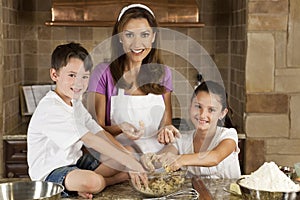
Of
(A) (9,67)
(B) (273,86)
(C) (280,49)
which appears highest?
(C) (280,49)

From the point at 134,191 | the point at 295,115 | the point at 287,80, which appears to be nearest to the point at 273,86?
the point at 287,80

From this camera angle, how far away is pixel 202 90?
8.20 feet

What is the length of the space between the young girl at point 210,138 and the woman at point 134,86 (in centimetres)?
14

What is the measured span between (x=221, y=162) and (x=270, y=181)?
56 cm

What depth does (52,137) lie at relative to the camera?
2.16 m

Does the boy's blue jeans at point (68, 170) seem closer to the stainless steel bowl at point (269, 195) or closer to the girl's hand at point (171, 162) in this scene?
the girl's hand at point (171, 162)

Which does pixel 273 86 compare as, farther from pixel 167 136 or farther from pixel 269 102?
pixel 167 136

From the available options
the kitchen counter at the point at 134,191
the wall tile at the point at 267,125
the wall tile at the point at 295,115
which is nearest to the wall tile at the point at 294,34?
the wall tile at the point at 295,115

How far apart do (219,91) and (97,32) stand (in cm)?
148

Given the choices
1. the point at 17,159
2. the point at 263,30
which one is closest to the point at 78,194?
the point at 17,159

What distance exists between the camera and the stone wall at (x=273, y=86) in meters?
3.23

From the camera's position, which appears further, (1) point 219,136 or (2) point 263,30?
(2) point 263,30

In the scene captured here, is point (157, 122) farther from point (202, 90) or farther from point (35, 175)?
point (35, 175)

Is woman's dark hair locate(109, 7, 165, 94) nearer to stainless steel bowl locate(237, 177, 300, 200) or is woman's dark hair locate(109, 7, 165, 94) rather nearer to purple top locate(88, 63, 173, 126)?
purple top locate(88, 63, 173, 126)
